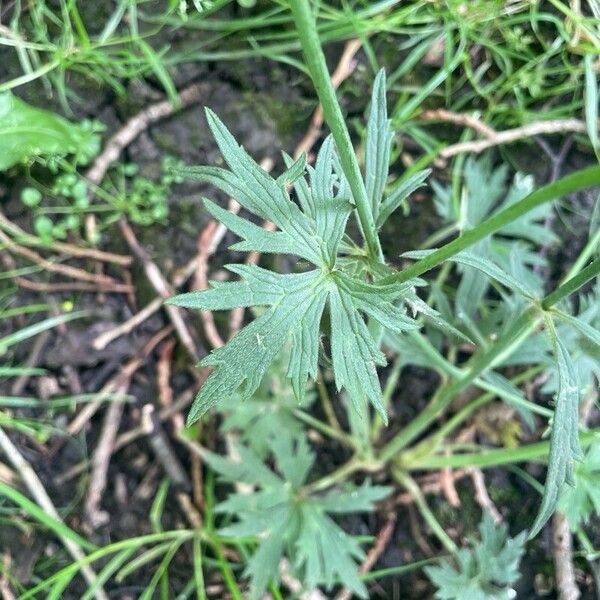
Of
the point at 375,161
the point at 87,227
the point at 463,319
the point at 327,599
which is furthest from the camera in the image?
the point at 87,227

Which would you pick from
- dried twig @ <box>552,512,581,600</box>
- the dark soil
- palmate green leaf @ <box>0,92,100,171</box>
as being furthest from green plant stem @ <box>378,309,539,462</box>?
palmate green leaf @ <box>0,92,100,171</box>

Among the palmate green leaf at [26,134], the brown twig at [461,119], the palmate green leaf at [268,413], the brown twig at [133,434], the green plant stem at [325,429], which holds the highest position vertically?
the palmate green leaf at [26,134]

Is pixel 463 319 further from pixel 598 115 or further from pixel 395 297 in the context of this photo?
pixel 598 115

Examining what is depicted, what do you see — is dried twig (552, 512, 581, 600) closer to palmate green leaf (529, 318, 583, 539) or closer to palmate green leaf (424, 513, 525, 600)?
palmate green leaf (424, 513, 525, 600)

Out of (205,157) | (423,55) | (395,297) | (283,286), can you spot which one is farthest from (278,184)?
(423,55)

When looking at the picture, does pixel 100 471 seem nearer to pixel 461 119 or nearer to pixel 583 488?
pixel 583 488

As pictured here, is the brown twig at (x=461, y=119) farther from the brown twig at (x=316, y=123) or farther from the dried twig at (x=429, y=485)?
the dried twig at (x=429, y=485)

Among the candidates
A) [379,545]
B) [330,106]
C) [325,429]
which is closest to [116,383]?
[325,429]

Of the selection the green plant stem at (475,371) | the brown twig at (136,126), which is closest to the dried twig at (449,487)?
the green plant stem at (475,371)
